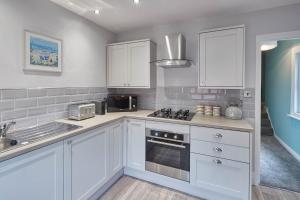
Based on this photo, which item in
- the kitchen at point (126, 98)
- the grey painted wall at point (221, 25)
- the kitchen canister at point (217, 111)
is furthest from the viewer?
the kitchen canister at point (217, 111)

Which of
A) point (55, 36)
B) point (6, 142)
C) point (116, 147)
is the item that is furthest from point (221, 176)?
point (55, 36)

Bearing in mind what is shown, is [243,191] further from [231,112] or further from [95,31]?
[95,31]

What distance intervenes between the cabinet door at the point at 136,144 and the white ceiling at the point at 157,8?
1472 mm

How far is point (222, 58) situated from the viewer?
2.15 m

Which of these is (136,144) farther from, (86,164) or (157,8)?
(157,8)

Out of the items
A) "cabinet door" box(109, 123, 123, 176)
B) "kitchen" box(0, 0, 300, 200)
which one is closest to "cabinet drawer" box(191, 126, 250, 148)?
"kitchen" box(0, 0, 300, 200)

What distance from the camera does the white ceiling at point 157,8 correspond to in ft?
6.61

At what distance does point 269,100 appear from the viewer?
4762 millimetres

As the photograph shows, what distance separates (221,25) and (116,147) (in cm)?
223

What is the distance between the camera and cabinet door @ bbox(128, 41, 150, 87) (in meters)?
2.62

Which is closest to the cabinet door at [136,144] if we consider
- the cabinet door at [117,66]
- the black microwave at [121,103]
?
the black microwave at [121,103]

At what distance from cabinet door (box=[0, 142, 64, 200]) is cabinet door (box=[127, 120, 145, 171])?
1010mm

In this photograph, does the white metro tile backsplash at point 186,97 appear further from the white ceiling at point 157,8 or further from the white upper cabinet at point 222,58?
the white ceiling at point 157,8

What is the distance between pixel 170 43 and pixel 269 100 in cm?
394
